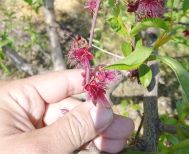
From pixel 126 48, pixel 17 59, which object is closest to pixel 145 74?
pixel 126 48

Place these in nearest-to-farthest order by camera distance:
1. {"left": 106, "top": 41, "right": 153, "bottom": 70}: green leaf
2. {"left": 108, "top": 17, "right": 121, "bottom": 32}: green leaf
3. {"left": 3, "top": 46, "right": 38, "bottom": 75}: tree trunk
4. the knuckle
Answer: {"left": 106, "top": 41, "right": 153, "bottom": 70}: green leaf → the knuckle → {"left": 108, "top": 17, "right": 121, "bottom": 32}: green leaf → {"left": 3, "top": 46, "right": 38, "bottom": 75}: tree trunk

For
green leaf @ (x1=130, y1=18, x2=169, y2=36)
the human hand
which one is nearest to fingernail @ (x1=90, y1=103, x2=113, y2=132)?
the human hand

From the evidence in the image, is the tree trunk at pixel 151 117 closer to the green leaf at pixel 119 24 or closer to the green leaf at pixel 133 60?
the green leaf at pixel 119 24

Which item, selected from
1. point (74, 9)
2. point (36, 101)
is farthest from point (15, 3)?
point (36, 101)

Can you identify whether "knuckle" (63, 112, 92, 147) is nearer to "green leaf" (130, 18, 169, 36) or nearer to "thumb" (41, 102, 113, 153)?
"thumb" (41, 102, 113, 153)

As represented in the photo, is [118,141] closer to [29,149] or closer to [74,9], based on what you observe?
[29,149]

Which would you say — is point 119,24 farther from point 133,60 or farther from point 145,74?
point 133,60
